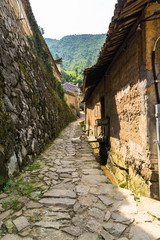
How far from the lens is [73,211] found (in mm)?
2355

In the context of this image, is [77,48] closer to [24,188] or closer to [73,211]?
[24,188]

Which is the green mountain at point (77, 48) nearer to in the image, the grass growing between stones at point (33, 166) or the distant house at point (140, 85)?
the grass growing between stones at point (33, 166)

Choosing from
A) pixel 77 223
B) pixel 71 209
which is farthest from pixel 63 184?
pixel 77 223

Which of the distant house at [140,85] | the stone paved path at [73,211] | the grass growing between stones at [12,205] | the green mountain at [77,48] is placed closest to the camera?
the stone paved path at [73,211]

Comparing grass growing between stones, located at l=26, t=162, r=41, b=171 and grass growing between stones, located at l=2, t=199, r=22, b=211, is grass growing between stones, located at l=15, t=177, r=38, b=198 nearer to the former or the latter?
grass growing between stones, located at l=2, t=199, r=22, b=211

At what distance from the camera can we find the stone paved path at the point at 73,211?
6.09ft

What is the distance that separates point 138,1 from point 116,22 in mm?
450

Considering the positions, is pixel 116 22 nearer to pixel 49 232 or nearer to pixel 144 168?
pixel 144 168

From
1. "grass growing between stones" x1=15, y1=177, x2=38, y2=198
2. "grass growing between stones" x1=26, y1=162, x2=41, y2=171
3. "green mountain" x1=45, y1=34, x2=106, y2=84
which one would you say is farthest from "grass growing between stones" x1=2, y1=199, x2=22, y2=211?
"green mountain" x1=45, y1=34, x2=106, y2=84

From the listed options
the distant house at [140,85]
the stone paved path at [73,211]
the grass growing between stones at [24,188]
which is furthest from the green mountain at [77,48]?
the stone paved path at [73,211]

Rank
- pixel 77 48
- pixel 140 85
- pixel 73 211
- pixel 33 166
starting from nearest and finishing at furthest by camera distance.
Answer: pixel 73 211
pixel 140 85
pixel 33 166
pixel 77 48

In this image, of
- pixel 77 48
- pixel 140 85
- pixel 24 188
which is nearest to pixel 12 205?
pixel 24 188

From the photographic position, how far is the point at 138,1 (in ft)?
7.97

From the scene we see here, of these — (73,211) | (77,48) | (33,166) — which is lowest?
(73,211)
